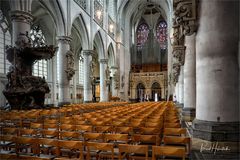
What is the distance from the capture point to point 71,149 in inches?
220

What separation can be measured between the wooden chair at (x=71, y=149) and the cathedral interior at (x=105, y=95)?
0.02m

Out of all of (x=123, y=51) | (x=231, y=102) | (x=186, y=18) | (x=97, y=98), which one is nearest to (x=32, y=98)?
(x=186, y=18)

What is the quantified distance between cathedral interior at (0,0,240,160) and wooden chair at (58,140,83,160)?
2 cm

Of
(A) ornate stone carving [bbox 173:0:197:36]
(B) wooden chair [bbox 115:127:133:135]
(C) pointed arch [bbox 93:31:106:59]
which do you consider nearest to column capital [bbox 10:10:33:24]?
(A) ornate stone carving [bbox 173:0:197:36]

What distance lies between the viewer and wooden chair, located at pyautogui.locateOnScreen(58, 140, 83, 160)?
456cm

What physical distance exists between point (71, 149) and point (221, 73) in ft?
14.1

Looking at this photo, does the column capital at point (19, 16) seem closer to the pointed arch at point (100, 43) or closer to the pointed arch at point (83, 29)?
the pointed arch at point (83, 29)

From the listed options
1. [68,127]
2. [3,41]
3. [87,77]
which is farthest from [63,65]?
[68,127]

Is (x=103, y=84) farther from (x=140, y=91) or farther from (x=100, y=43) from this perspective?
(x=140, y=91)

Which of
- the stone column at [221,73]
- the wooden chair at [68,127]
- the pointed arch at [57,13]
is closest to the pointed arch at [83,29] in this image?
the pointed arch at [57,13]

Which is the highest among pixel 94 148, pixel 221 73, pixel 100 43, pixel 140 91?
pixel 100 43

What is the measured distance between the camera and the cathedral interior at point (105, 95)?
17.5 ft

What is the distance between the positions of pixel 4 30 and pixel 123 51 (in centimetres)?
2675

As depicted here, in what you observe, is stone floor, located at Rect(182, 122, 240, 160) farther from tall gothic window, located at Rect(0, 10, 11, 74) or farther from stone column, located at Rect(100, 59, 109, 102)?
stone column, located at Rect(100, 59, 109, 102)
